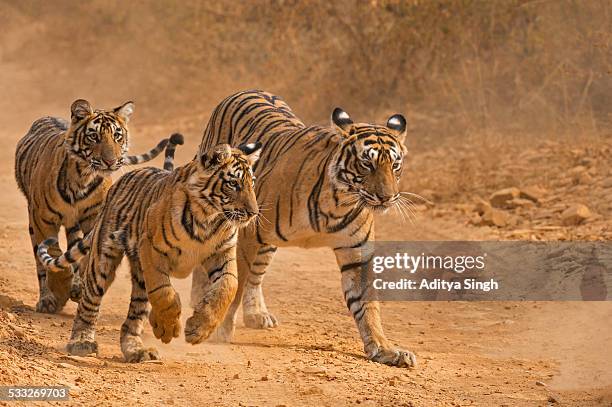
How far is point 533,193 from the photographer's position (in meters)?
11.2

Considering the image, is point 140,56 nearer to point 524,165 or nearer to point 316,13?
point 316,13

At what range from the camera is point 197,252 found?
635 cm

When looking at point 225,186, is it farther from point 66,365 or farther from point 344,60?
point 344,60

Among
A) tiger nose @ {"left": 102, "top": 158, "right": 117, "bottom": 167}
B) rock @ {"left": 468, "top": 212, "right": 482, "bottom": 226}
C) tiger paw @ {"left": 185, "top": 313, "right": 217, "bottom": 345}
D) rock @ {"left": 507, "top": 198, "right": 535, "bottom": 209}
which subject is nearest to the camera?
tiger paw @ {"left": 185, "top": 313, "right": 217, "bottom": 345}

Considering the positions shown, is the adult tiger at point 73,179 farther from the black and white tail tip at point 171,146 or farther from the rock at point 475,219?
the rock at point 475,219

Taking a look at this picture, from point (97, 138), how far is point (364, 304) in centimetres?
204

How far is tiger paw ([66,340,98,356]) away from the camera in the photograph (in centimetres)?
656

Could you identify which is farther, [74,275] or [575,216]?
[575,216]

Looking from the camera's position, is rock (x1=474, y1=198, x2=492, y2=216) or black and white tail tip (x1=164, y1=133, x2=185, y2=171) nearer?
black and white tail tip (x1=164, y1=133, x2=185, y2=171)

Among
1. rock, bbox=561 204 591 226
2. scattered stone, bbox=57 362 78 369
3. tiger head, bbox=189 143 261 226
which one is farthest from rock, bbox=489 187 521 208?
scattered stone, bbox=57 362 78 369

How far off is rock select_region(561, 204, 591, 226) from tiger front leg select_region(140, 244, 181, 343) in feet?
16.4

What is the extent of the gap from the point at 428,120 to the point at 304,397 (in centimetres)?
842

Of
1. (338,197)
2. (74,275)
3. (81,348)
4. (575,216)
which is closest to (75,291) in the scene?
(74,275)

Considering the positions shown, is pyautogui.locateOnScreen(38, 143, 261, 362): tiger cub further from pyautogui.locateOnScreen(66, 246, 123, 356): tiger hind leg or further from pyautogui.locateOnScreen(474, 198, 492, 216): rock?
pyautogui.locateOnScreen(474, 198, 492, 216): rock
